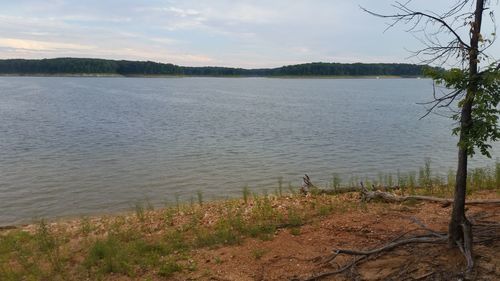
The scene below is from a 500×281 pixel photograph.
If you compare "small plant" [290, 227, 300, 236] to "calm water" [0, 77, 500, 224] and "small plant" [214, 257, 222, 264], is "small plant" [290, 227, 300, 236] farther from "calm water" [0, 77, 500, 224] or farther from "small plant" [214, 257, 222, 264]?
"calm water" [0, 77, 500, 224]

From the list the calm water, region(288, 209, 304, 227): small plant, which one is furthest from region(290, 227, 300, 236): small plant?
the calm water

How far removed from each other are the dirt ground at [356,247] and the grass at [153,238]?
0.80ft

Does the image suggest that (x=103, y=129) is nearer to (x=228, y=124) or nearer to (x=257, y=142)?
(x=228, y=124)

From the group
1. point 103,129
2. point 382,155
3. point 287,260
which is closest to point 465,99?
point 287,260

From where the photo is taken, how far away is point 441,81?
18.7ft

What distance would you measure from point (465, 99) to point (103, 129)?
31852 millimetres

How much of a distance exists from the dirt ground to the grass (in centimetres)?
24

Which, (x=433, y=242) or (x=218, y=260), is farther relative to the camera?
(x=218, y=260)

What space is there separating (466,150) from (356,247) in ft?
8.07

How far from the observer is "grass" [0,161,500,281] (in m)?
7.34

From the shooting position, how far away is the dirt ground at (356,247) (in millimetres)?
6172

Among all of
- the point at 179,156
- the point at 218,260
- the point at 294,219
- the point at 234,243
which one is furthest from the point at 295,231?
the point at 179,156

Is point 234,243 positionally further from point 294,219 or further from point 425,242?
point 425,242

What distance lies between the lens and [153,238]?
8.82m
